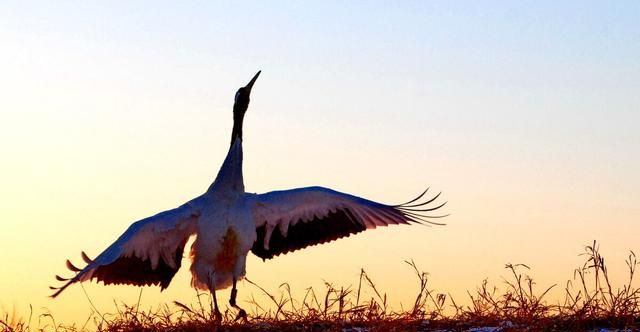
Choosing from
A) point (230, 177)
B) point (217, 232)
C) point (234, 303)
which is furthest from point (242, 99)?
point (234, 303)

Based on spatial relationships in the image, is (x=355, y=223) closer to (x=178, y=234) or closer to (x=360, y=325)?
(x=178, y=234)

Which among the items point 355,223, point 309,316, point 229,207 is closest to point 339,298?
point 309,316

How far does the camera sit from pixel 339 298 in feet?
25.9

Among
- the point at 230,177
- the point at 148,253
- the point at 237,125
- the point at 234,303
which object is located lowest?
the point at 234,303

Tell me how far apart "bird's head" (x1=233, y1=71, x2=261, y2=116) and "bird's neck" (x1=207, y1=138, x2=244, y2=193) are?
86 centimetres

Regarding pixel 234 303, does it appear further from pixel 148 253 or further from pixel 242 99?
pixel 242 99

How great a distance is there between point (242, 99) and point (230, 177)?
1.40 metres

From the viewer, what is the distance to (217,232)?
30.0 feet

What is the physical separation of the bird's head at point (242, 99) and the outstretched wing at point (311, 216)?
1074 millimetres

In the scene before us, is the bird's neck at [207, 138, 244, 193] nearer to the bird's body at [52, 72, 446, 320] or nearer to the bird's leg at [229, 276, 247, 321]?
the bird's body at [52, 72, 446, 320]

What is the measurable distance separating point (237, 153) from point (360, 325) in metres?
2.63

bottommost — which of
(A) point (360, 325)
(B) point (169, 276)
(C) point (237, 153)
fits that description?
(A) point (360, 325)

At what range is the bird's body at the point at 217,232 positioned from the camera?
9.14 metres

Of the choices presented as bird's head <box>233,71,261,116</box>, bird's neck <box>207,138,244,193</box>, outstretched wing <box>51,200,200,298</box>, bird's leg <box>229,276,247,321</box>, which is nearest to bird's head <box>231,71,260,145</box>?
bird's head <box>233,71,261,116</box>
